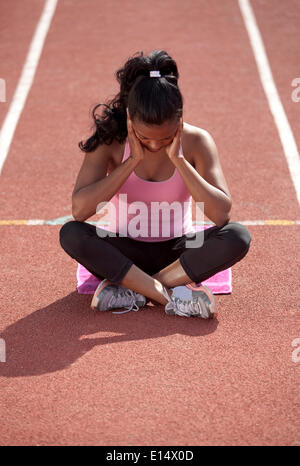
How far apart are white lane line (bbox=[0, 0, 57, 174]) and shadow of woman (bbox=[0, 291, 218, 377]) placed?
2426 mm

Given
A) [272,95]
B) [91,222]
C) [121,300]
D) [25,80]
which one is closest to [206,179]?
[121,300]

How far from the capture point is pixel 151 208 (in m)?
4.35

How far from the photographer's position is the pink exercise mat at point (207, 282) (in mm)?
4496

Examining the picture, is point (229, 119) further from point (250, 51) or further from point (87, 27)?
point (87, 27)

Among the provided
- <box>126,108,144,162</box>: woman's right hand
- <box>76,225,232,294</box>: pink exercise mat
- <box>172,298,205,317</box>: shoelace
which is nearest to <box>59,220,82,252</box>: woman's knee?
<box>76,225,232,294</box>: pink exercise mat

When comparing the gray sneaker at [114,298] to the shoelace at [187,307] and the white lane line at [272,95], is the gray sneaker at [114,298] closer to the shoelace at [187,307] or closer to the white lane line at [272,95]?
the shoelace at [187,307]

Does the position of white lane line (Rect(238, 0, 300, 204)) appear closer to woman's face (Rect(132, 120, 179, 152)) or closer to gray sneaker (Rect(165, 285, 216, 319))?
gray sneaker (Rect(165, 285, 216, 319))

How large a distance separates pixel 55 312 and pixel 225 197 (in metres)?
1.18

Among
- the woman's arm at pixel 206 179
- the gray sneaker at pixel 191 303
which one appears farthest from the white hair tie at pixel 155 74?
the gray sneaker at pixel 191 303

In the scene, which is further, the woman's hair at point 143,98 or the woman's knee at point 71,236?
the woman's knee at point 71,236

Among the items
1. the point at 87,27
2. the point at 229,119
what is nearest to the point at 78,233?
the point at 229,119

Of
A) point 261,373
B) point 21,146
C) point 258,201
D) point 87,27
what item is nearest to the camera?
point 261,373

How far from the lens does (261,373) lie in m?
3.73

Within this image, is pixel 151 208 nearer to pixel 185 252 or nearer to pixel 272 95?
pixel 185 252
